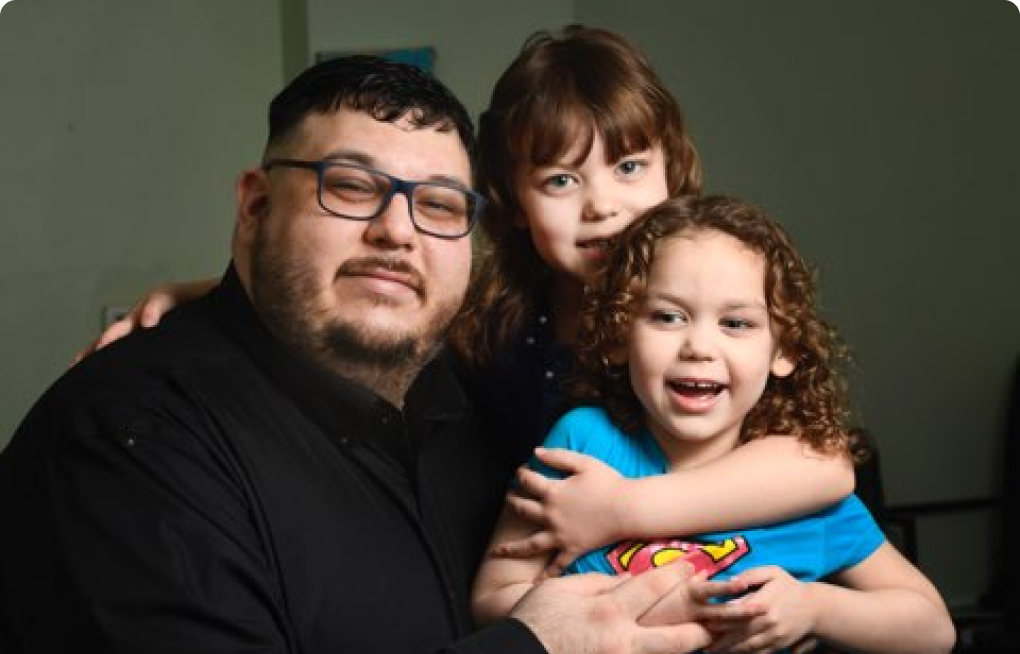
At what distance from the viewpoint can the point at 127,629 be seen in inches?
46.3

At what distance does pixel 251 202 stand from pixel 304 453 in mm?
452

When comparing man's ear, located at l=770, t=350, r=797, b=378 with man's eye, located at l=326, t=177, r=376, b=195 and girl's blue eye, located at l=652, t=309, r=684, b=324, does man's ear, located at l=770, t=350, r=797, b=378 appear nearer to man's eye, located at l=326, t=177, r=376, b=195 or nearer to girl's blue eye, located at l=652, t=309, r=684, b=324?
girl's blue eye, located at l=652, t=309, r=684, b=324

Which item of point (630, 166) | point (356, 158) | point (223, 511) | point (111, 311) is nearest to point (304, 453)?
point (223, 511)

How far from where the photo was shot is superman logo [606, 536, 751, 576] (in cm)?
152

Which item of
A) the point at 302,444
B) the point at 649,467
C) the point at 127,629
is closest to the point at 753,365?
the point at 649,467

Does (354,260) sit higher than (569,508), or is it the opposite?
(354,260)

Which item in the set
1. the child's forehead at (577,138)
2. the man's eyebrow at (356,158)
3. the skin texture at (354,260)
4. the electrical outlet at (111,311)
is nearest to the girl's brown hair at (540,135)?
the child's forehead at (577,138)

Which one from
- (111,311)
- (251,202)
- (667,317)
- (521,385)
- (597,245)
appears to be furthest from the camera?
(111,311)

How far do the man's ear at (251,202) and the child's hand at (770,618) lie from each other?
2.92 ft

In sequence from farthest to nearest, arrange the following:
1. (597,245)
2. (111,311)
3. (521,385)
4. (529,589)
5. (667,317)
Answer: (111,311)
(521,385)
(597,245)
(667,317)
(529,589)

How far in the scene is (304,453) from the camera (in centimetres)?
146

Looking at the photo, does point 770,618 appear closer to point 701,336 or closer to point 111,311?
point 701,336

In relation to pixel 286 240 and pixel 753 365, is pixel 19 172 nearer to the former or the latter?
pixel 286 240

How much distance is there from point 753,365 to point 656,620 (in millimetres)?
395
